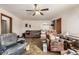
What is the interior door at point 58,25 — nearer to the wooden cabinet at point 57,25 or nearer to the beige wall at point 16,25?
the wooden cabinet at point 57,25

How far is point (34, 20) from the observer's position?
180 centimetres

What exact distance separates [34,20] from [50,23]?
12.1 inches

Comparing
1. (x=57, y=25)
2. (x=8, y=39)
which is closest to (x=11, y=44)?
(x=8, y=39)

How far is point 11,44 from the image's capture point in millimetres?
1474

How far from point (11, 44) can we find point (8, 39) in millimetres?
91

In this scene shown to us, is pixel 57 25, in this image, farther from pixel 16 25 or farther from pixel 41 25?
pixel 16 25

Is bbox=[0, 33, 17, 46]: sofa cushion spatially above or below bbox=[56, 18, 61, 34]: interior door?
below

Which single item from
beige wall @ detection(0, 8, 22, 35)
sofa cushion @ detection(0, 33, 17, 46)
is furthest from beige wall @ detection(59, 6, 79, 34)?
sofa cushion @ detection(0, 33, 17, 46)

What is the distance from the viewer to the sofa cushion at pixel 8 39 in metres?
1.39

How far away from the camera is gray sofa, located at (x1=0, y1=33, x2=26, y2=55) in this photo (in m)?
1.32

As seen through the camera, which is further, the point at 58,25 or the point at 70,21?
the point at 58,25

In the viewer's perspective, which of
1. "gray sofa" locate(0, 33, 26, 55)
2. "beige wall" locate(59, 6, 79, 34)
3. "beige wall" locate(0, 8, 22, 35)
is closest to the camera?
"gray sofa" locate(0, 33, 26, 55)

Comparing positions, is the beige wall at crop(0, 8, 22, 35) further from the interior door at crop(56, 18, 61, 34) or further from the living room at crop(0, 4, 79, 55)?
the interior door at crop(56, 18, 61, 34)

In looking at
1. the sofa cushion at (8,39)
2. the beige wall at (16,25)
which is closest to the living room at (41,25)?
the beige wall at (16,25)
